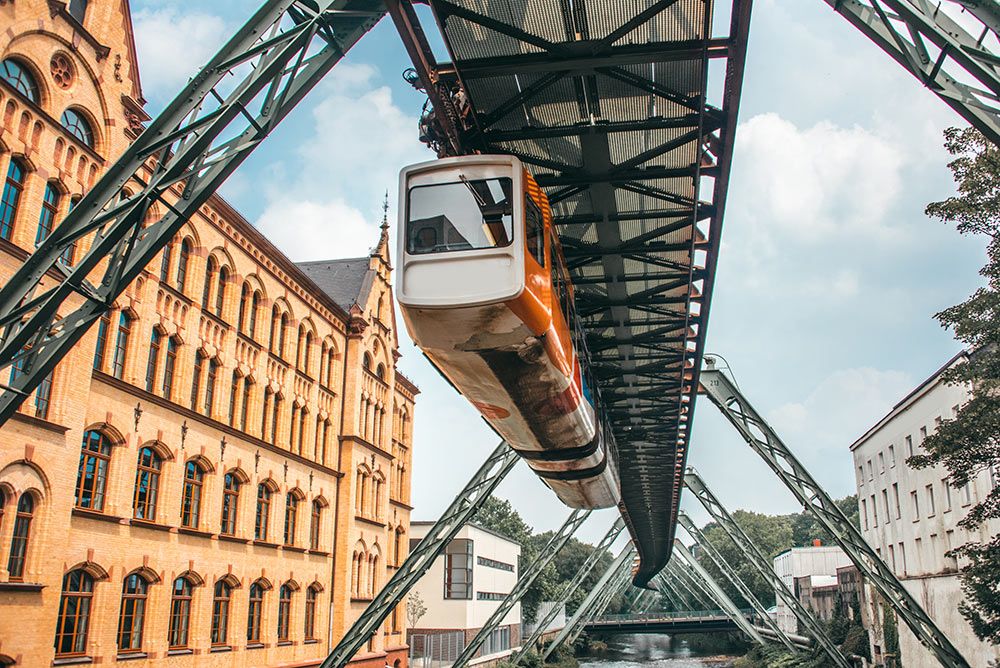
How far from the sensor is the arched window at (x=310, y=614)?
27.8m

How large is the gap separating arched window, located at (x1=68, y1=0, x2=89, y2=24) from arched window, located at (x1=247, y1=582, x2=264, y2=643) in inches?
620

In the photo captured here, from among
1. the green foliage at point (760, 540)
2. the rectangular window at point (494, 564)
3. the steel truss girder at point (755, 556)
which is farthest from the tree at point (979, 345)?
the green foliage at point (760, 540)

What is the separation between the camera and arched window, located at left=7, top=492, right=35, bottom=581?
15.2 metres

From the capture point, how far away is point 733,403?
20062 mm

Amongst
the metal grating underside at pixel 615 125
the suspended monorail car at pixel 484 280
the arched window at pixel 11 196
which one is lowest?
the suspended monorail car at pixel 484 280

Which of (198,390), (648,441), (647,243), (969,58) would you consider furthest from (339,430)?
(969,58)

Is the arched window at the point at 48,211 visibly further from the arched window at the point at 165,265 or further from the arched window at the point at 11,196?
the arched window at the point at 165,265

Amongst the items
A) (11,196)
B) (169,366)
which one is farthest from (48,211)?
(169,366)

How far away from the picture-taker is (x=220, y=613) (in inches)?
896

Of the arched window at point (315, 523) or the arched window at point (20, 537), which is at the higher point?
the arched window at point (315, 523)

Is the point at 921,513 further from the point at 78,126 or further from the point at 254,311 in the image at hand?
the point at 78,126

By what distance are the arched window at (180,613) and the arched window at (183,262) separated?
7568mm

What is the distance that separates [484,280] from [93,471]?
14.1 meters

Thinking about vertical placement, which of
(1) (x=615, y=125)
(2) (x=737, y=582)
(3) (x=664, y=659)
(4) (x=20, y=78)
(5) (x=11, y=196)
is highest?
(4) (x=20, y=78)
